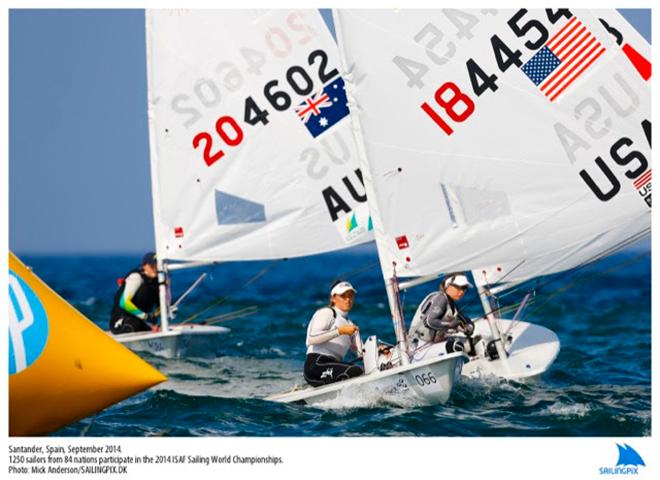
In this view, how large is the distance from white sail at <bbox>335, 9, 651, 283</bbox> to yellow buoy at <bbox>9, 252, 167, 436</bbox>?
2.89 meters

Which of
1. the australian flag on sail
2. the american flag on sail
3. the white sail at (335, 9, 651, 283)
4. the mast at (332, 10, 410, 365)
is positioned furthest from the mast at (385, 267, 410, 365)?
the australian flag on sail

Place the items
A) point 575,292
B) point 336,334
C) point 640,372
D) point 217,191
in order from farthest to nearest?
point 575,292
point 217,191
point 640,372
point 336,334

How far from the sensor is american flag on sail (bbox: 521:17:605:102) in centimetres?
995

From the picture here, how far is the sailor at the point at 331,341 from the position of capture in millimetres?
9828

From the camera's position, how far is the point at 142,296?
46.1 feet

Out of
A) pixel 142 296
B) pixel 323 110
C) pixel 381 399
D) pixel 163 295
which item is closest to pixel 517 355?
pixel 381 399

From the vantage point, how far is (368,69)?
9859mm
